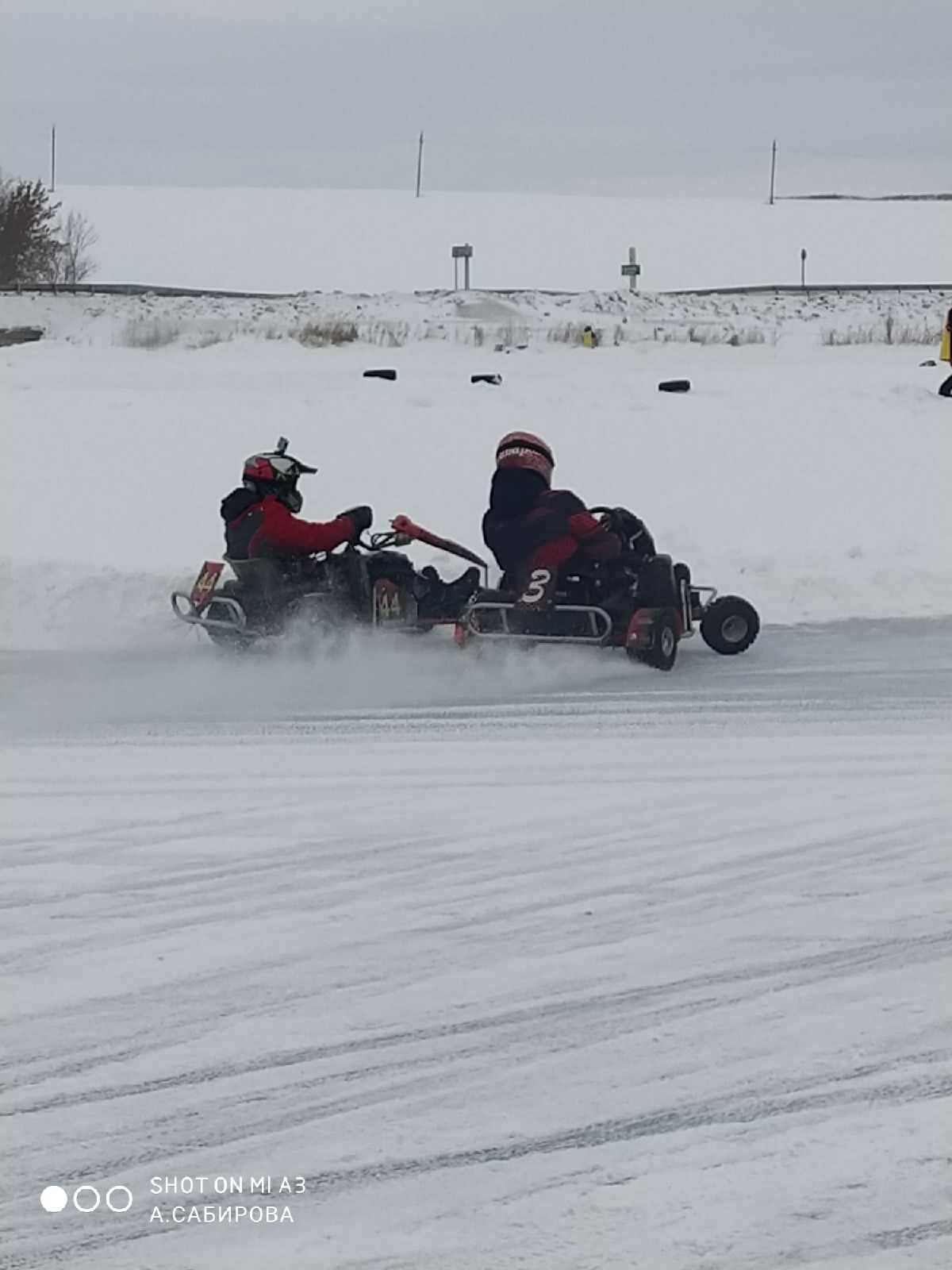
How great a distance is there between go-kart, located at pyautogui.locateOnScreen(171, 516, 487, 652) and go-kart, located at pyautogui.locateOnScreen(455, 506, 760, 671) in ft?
1.06

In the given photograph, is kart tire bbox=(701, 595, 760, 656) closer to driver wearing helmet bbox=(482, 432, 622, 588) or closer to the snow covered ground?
driver wearing helmet bbox=(482, 432, 622, 588)

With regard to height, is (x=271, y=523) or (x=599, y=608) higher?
(x=271, y=523)

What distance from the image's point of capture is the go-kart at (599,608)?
9891mm

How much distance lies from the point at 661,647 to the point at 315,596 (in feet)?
5.70

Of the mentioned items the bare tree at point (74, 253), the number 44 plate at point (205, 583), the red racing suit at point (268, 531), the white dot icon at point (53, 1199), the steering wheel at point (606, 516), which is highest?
the bare tree at point (74, 253)

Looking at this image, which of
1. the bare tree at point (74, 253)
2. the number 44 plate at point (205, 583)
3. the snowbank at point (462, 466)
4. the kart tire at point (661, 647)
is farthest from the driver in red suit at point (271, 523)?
the bare tree at point (74, 253)

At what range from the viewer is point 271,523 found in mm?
9797

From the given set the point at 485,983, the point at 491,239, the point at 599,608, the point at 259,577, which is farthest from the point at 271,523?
the point at 491,239

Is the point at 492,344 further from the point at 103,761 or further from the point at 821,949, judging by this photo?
the point at 821,949

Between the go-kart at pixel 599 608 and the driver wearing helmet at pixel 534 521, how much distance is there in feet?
0.24

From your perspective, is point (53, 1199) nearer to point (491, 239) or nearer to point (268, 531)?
point (268, 531)

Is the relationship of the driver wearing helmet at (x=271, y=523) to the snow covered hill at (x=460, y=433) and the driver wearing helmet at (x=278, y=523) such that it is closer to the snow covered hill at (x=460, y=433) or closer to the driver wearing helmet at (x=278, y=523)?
the driver wearing helmet at (x=278, y=523)

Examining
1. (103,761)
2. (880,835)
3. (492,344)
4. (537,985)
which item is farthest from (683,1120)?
(492,344)

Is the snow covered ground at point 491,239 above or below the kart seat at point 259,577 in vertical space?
above
